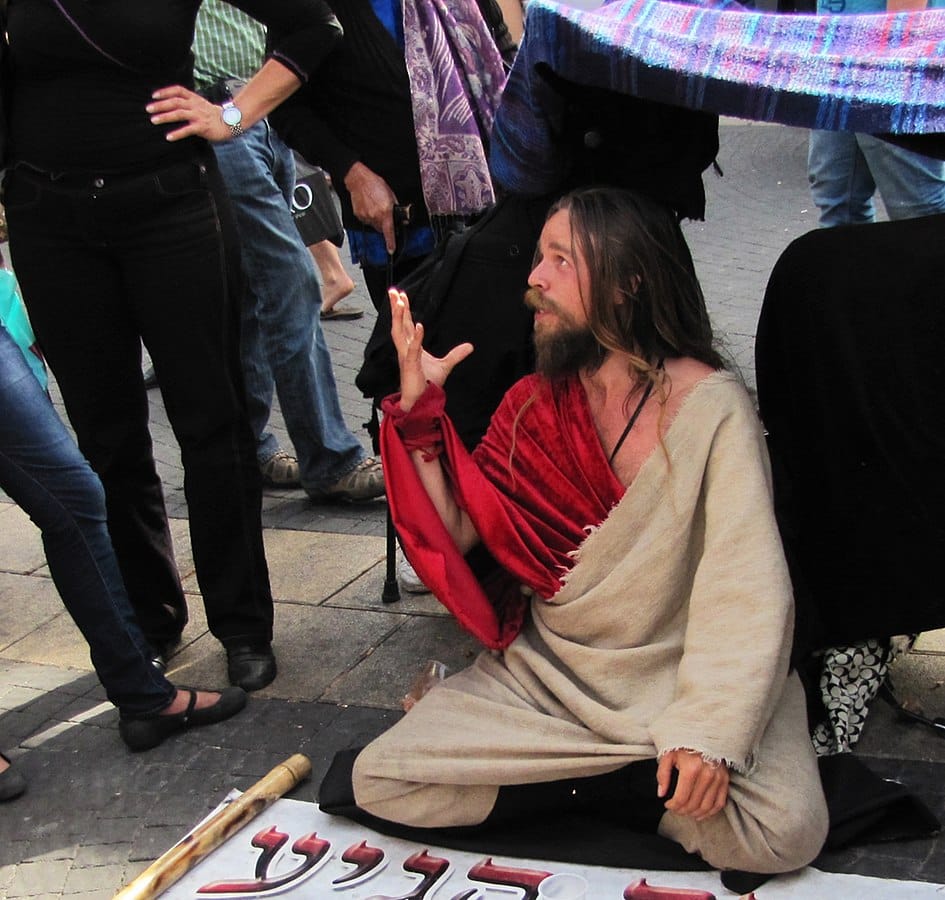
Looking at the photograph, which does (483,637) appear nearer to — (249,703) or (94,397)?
(249,703)

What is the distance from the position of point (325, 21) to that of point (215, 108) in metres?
0.35

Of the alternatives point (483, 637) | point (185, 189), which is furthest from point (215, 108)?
point (483, 637)

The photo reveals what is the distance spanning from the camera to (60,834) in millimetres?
2988

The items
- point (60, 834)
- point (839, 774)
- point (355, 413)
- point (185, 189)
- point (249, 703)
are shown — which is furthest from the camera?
point (355, 413)

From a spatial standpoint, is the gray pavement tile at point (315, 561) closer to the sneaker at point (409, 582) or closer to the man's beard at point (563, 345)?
the sneaker at point (409, 582)

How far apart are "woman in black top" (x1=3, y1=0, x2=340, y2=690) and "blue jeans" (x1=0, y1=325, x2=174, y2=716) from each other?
296 millimetres

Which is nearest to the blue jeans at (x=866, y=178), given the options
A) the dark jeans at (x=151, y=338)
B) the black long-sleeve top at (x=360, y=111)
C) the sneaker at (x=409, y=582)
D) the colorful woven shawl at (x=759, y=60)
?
the black long-sleeve top at (x=360, y=111)

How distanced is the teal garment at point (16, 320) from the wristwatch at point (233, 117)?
0.62m

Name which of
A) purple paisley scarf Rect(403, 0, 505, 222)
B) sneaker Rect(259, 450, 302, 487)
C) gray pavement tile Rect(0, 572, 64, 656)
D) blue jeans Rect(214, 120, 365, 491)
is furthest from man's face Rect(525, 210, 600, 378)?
sneaker Rect(259, 450, 302, 487)

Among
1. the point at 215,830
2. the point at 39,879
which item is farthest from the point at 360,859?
the point at 39,879

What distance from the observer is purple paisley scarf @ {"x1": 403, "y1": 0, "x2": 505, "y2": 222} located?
3467mm

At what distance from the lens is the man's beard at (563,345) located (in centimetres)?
272

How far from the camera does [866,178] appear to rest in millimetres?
4492

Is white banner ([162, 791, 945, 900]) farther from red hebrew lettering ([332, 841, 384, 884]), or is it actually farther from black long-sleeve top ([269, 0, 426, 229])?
black long-sleeve top ([269, 0, 426, 229])
